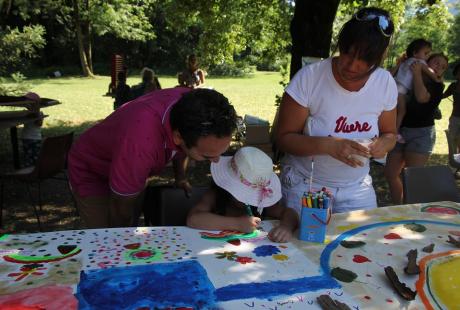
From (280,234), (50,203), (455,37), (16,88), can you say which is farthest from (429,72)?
(455,37)

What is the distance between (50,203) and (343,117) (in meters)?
3.82

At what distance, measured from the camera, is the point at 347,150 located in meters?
1.79

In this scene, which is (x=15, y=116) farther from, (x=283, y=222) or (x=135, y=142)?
(x=283, y=222)

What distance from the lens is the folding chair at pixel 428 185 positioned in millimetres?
2734

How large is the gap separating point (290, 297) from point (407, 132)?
3171 mm

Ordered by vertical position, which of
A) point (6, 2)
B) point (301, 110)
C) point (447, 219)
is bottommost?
point (447, 219)

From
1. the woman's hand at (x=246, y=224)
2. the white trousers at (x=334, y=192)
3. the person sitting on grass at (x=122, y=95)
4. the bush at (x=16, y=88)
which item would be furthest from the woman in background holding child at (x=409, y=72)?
the bush at (x=16, y=88)

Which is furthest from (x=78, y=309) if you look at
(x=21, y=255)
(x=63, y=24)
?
(x=63, y=24)

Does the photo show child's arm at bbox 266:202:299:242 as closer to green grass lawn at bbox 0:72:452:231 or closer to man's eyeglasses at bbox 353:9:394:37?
man's eyeglasses at bbox 353:9:394:37

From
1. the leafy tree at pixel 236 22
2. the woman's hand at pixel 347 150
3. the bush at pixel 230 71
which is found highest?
the leafy tree at pixel 236 22

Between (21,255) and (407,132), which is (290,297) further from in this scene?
(407,132)

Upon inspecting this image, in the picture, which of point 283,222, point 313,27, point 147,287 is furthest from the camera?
point 313,27

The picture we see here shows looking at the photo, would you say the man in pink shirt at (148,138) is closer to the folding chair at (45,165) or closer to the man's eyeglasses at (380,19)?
the man's eyeglasses at (380,19)

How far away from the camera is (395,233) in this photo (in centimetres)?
191
